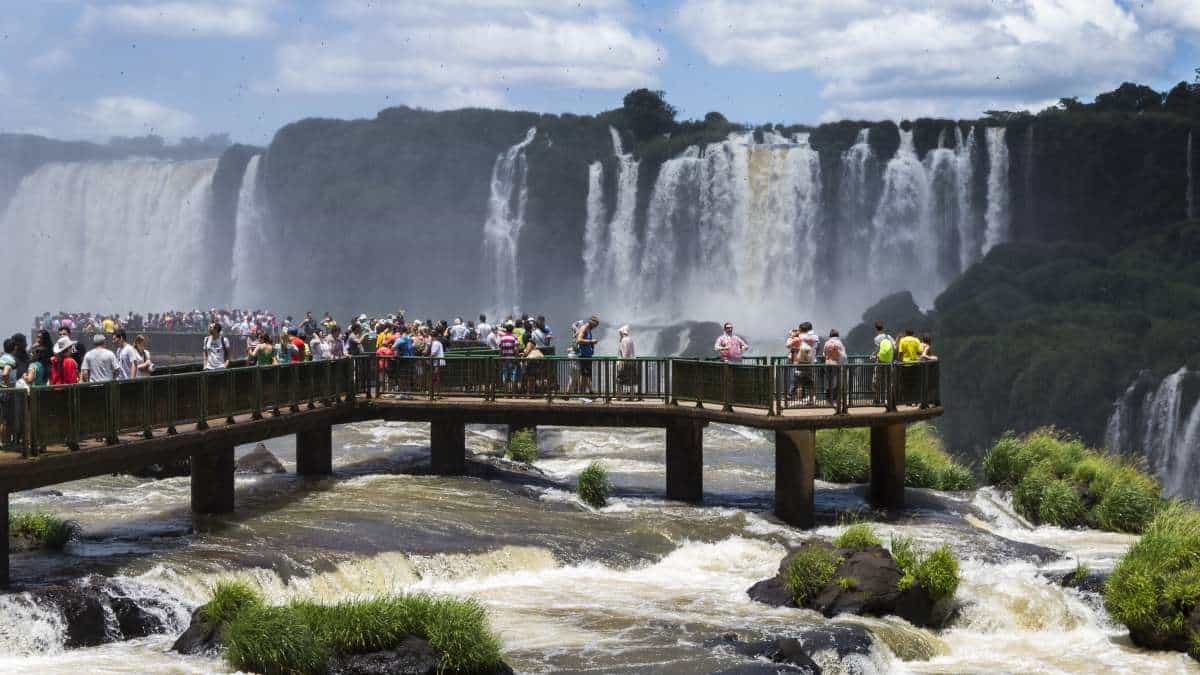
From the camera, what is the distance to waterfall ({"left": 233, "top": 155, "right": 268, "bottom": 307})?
352 feet

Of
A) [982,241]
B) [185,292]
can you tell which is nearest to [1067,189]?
[982,241]

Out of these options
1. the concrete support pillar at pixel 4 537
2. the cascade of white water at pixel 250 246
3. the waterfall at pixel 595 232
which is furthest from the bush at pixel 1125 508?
the cascade of white water at pixel 250 246

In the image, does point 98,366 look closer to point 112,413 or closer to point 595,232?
point 112,413

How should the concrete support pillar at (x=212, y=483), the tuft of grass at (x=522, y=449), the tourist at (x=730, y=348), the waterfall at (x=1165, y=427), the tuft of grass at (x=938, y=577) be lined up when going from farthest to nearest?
the waterfall at (x=1165, y=427)
the tuft of grass at (x=522, y=449)
the tourist at (x=730, y=348)
the concrete support pillar at (x=212, y=483)
the tuft of grass at (x=938, y=577)

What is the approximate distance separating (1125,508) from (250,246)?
88.5 metres

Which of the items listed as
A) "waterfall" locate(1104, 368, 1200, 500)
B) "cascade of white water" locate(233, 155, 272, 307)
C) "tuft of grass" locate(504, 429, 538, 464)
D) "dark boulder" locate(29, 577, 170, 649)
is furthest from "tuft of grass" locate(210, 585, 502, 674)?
"cascade of white water" locate(233, 155, 272, 307)

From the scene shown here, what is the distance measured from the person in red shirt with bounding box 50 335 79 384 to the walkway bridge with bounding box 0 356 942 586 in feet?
2.20

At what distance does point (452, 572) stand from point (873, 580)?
235 inches

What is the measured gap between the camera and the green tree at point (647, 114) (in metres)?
98.4

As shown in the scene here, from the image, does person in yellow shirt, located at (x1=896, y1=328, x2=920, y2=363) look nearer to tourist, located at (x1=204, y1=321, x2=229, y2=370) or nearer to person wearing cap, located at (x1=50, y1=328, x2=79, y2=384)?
tourist, located at (x1=204, y1=321, x2=229, y2=370)

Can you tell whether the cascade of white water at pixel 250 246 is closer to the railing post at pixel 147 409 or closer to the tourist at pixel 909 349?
the tourist at pixel 909 349

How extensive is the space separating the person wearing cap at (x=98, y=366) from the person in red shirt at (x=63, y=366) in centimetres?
16

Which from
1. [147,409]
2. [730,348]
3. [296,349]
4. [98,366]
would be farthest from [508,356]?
[98,366]

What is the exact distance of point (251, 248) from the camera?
109 metres
